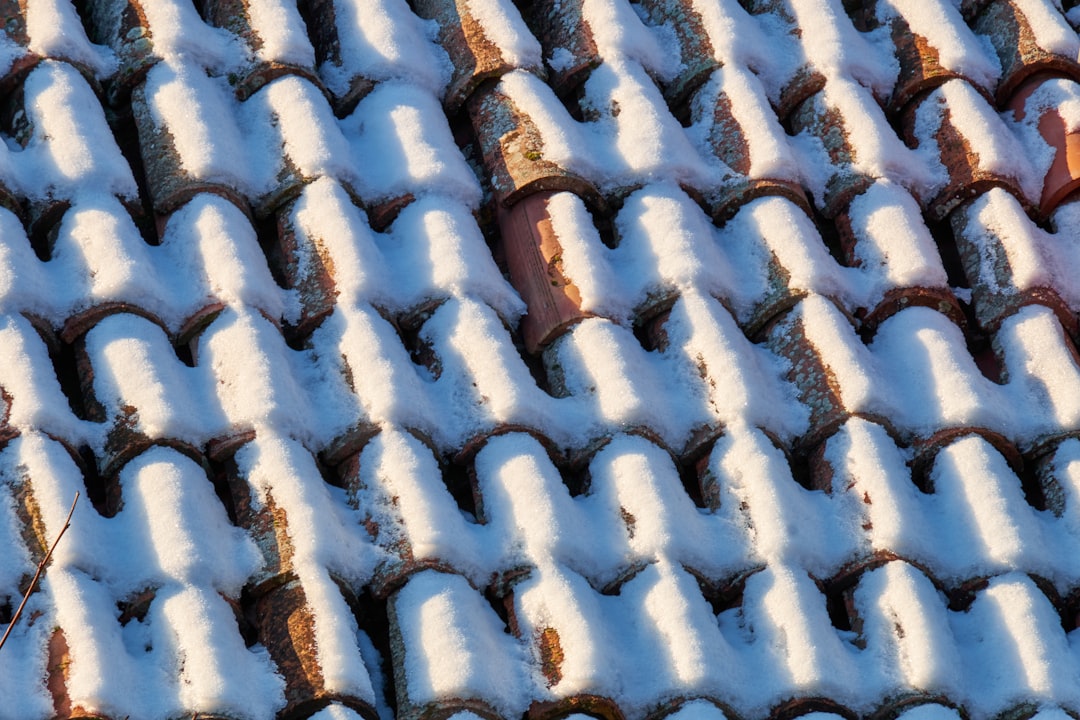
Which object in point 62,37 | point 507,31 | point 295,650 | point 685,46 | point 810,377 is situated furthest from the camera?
point 685,46

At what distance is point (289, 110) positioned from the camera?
280 cm

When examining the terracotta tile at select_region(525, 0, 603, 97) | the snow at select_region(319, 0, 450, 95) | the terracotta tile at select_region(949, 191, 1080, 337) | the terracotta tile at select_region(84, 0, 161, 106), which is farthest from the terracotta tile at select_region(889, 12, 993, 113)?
the terracotta tile at select_region(84, 0, 161, 106)

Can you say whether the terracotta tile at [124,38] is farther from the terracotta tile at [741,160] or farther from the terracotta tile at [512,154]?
the terracotta tile at [741,160]

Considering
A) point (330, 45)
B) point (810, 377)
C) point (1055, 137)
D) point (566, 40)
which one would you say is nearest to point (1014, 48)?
point (1055, 137)

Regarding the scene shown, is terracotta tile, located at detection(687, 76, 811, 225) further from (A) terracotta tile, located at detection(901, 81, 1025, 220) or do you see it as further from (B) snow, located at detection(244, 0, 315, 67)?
(B) snow, located at detection(244, 0, 315, 67)

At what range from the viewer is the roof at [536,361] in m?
2.15

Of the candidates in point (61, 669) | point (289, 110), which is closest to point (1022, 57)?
point (289, 110)

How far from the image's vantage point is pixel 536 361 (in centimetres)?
261

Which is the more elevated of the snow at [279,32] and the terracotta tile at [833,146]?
the snow at [279,32]

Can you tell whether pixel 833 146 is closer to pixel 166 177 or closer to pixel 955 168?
pixel 955 168

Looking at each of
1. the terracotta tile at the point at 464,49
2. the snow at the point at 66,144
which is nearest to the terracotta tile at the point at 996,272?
the terracotta tile at the point at 464,49

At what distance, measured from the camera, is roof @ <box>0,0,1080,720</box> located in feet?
7.05

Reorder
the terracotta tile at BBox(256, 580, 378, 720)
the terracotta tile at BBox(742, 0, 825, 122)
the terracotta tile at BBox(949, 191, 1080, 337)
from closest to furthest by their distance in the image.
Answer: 1. the terracotta tile at BBox(256, 580, 378, 720)
2. the terracotta tile at BBox(949, 191, 1080, 337)
3. the terracotta tile at BBox(742, 0, 825, 122)

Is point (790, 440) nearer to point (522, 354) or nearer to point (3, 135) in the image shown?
point (522, 354)
